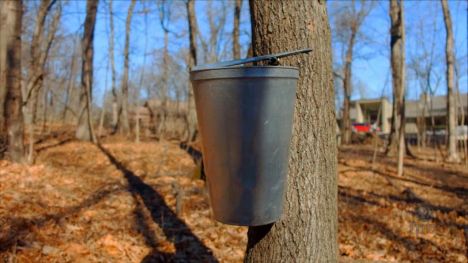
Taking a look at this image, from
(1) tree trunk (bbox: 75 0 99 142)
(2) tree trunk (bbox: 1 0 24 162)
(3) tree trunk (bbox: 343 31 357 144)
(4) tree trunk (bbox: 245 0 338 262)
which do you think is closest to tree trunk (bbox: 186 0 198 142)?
(1) tree trunk (bbox: 75 0 99 142)

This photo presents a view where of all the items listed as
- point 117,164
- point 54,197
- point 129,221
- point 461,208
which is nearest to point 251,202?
point 129,221

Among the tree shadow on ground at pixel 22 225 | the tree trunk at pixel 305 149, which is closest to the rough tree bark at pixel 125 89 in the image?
the tree shadow on ground at pixel 22 225

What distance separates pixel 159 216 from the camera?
15.7 feet

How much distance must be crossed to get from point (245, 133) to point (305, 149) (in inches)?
20.3

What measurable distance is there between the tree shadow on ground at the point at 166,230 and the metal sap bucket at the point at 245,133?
214 cm

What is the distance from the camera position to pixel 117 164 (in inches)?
304

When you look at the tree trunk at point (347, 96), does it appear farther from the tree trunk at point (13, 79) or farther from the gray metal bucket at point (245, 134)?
the gray metal bucket at point (245, 134)

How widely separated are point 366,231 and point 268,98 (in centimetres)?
377

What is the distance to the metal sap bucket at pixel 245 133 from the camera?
156cm

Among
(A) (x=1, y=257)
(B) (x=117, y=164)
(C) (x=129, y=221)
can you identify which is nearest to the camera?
(A) (x=1, y=257)

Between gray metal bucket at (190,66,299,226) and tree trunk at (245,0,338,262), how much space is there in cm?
26

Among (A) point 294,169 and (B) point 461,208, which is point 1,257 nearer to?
(A) point 294,169

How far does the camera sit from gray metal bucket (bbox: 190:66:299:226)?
5.11 feet

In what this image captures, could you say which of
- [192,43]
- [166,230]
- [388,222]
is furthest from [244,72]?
[192,43]
